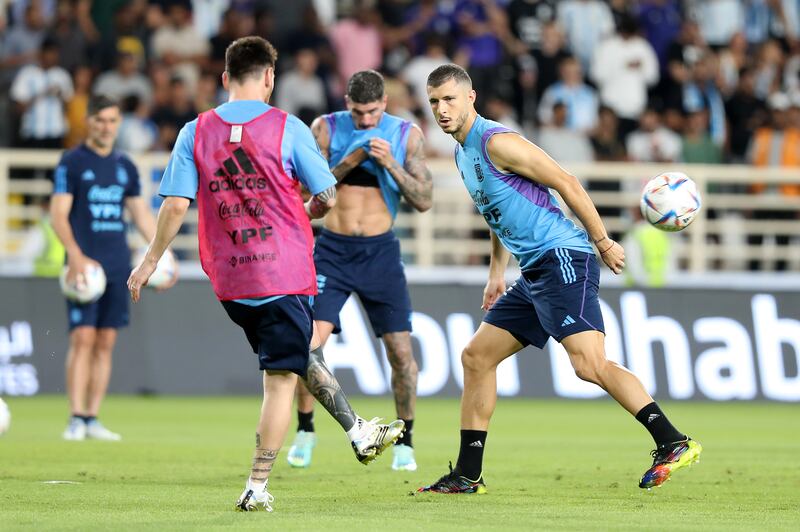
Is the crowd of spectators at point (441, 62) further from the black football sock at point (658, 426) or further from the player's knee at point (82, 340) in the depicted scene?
the black football sock at point (658, 426)

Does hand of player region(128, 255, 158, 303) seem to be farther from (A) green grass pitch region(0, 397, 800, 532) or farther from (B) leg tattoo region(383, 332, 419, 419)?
(B) leg tattoo region(383, 332, 419, 419)

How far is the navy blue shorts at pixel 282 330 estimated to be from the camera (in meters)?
7.71

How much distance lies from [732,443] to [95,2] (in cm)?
1269

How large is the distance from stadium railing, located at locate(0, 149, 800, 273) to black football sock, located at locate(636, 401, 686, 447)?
10.5 m

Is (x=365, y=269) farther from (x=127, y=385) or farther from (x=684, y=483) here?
(x=127, y=385)

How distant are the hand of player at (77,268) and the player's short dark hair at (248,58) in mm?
5064

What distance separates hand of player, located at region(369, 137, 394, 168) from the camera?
401 inches

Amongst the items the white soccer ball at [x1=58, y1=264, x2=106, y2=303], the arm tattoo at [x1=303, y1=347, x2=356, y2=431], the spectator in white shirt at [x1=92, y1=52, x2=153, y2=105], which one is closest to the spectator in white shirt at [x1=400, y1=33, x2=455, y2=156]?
the spectator in white shirt at [x1=92, y1=52, x2=153, y2=105]

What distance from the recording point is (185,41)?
2067 centimetres

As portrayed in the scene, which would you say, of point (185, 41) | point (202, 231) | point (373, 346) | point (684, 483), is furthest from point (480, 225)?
point (202, 231)

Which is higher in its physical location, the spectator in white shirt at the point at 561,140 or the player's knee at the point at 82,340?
the spectator in white shirt at the point at 561,140

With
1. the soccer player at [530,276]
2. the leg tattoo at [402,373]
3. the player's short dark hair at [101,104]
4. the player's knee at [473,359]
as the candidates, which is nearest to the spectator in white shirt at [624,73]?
the player's short dark hair at [101,104]

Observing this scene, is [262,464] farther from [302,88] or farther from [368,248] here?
[302,88]

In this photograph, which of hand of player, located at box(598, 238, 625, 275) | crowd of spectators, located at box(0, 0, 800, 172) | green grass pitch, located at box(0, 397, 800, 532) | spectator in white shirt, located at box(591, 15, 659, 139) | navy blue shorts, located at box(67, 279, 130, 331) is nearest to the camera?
green grass pitch, located at box(0, 397, 800, 532)
